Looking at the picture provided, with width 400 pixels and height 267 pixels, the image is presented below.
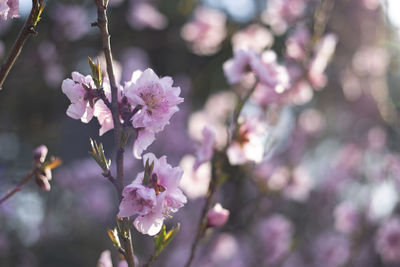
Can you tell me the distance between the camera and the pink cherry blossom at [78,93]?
2.57 feet

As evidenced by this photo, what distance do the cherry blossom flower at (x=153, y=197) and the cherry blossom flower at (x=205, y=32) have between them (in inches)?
77.5

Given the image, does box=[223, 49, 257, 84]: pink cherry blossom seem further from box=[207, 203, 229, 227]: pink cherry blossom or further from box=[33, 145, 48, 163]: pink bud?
box=[33, 145, 48, 163]: pink bud

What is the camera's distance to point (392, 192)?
2.56 meters

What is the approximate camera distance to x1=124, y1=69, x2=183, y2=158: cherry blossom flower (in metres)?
0.76

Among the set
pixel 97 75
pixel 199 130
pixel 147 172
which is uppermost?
→ pixel 97 75

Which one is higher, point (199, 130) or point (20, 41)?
point (20, 41)

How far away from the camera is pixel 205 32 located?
2.64 m

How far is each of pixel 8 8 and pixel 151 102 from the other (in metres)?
0.30

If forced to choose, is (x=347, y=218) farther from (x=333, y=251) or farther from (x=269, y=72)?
(x=269, y=72)

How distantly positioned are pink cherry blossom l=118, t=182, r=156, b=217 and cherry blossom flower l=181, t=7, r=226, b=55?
6.69 feet

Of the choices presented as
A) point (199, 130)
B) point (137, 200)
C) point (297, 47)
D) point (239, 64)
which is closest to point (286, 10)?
point (297, 47)

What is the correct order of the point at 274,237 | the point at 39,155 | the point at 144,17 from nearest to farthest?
the point at 39,155, the point at 274,237, the point at 144,17

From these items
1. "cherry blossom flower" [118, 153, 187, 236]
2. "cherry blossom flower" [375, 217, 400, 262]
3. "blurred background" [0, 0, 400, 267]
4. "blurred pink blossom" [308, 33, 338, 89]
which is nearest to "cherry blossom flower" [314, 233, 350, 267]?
"blurred background" [0, 0, 400, 267]

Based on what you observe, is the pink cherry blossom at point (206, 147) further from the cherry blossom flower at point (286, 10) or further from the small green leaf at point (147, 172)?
the cherry blossom flower at point (286, 10)
